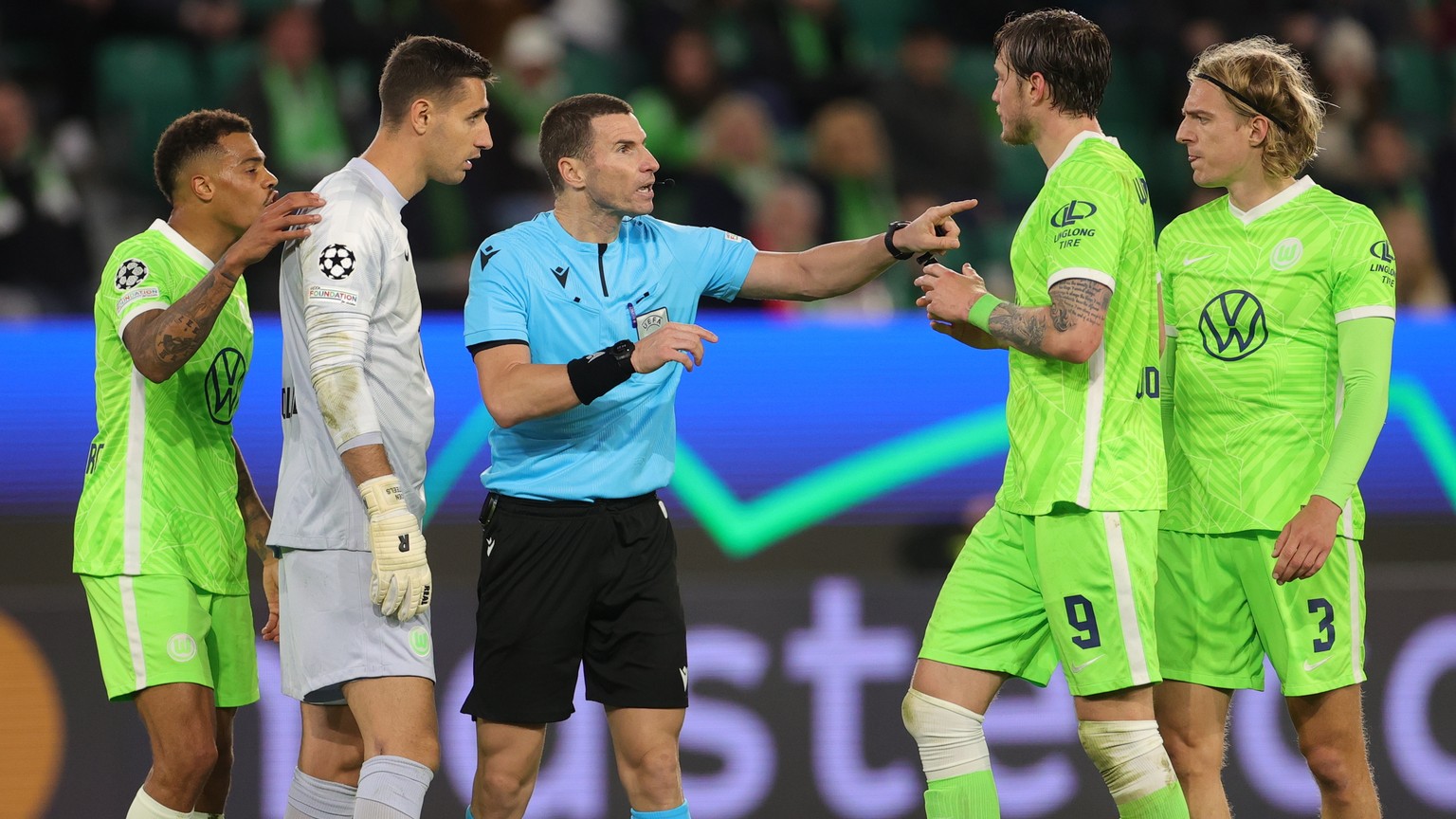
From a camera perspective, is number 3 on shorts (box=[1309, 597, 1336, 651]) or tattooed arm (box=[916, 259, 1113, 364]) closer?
tattooed arm (box=[916, 259, 1113, 364])

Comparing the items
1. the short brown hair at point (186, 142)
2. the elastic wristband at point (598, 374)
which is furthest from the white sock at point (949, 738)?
the short brown hair at point (186, 142)

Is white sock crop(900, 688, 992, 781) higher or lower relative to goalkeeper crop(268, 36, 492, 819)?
lower

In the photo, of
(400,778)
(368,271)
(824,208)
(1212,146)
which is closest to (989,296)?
(1212,146)

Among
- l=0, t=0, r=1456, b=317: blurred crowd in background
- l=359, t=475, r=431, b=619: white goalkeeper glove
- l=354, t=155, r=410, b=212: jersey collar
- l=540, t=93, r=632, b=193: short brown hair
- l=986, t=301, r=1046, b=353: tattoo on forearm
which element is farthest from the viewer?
l=0, t=0, r=1456, b=317: blurred crowd in background

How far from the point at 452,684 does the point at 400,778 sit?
7.01 feet

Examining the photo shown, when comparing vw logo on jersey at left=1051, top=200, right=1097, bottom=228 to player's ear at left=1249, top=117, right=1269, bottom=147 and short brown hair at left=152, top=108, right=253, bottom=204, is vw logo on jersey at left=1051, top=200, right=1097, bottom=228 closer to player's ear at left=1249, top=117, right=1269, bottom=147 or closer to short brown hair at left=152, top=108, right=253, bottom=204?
player's ear at left=1249, top=117, right=1269, bottom=147

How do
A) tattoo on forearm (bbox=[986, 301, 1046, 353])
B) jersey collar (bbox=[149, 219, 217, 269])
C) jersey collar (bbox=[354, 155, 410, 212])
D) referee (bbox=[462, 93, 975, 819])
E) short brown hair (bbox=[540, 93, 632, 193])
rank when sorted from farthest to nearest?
jersey collar (bbox=[149, 219, 217, 269])
short brown hair (bbox=[540, 93, 632, 193])
referee (bbox=[462, 93, 975, 819])
jersey collar (bbox=[354, 155, 410, 212])
tattoo on forearm (bbox=[986, 301, 1046, 353])

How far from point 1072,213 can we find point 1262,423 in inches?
33.8

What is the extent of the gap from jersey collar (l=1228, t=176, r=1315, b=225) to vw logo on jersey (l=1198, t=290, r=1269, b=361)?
0.25 meters

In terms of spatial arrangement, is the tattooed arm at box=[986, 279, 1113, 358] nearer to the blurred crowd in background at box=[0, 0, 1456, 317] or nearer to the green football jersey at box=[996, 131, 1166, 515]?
the green football jersey at box=[996, 131, 1166, 515]

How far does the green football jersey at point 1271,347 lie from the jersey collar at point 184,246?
286 centimetres

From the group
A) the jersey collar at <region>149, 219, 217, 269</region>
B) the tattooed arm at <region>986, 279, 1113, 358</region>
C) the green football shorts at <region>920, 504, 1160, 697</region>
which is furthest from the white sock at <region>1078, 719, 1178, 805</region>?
the jersey collar at <region>149, 219, 217, 269</region>

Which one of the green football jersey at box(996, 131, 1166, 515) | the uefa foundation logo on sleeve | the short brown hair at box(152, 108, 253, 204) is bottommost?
the uefa foundation logo on sleeve

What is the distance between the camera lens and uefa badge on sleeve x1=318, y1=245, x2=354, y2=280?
13.9ft
